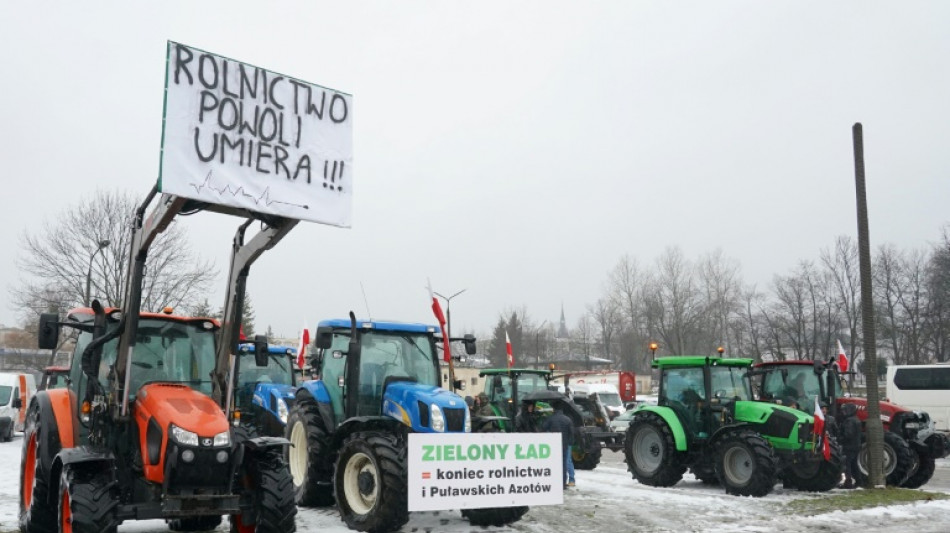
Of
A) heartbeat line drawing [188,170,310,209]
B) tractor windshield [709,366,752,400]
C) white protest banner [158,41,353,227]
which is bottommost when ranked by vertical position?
tractor windshield [709,366,752,400]

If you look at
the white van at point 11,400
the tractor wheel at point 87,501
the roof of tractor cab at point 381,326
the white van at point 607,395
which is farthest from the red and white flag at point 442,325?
the white van at point 607,395

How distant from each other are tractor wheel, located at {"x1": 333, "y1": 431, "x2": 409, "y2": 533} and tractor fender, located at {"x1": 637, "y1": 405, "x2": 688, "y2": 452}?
6.32 meters

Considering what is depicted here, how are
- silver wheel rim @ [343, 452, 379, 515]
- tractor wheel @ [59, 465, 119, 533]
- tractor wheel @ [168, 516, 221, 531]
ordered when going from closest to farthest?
tractor wheel @ [59, 465, 119, 533] → tractor wheel @ [168, 516, 221, 531] → silver wheel rim @ [343, 452, 379, 515]

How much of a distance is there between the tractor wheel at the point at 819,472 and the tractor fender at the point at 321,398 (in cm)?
779

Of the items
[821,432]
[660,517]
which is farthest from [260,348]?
[821,432]

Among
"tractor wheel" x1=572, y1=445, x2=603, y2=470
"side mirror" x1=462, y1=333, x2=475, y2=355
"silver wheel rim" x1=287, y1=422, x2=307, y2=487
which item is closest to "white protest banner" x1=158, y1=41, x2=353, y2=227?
"side mirror" x1=462, y1=333, x2=475, y2=355

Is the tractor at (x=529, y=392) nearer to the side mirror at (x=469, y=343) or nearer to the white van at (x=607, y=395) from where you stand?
the side mirror at (x=469, y=343)

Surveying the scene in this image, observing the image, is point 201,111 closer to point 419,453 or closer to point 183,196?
point 183,196

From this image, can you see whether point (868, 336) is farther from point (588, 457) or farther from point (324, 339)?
point (324, 339)

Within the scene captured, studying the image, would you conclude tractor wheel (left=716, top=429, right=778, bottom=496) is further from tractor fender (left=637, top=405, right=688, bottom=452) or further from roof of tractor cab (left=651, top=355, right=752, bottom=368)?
→ roof of tractor cab (left=651, top=355, right=752, bottom=368)

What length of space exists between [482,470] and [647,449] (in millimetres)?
6732

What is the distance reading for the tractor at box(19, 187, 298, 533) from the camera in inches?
264

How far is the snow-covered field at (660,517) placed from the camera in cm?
954

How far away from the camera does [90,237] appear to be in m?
30.6
